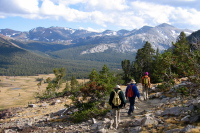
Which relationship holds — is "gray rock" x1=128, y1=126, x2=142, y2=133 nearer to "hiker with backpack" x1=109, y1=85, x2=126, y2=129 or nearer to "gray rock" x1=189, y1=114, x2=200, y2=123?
"hiker with backpack" x1=109, y1=85, x2=126, y2=129

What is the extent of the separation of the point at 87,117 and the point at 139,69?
4461 centimetres

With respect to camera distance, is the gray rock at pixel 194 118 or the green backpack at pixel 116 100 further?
the green backpack at pixel 116 100

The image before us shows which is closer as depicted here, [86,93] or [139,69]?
[86,93]

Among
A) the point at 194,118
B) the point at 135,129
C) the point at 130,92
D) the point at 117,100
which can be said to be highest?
the point at 130,92

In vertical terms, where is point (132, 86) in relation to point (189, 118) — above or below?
above

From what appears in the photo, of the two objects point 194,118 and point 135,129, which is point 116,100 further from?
point 194,118

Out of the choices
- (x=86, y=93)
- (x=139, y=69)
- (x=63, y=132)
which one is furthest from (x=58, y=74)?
Result: (x=63, y=132)

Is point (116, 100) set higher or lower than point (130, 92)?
lower

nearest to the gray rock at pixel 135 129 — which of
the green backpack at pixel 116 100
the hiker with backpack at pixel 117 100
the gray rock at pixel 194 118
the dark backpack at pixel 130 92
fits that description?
the hiker with backpack at pixel 117 100

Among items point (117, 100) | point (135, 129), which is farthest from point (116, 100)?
point (135, 129)

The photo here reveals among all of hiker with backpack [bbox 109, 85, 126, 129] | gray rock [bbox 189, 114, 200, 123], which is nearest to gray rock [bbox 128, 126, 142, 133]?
hiker with backpack [bbox 109, 85, 126, 129]

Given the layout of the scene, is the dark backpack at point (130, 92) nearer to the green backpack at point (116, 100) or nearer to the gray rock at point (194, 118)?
the green backpack at point (116, 100)

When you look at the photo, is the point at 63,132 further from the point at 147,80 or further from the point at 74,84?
the point at 74,84

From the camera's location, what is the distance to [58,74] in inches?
2719
